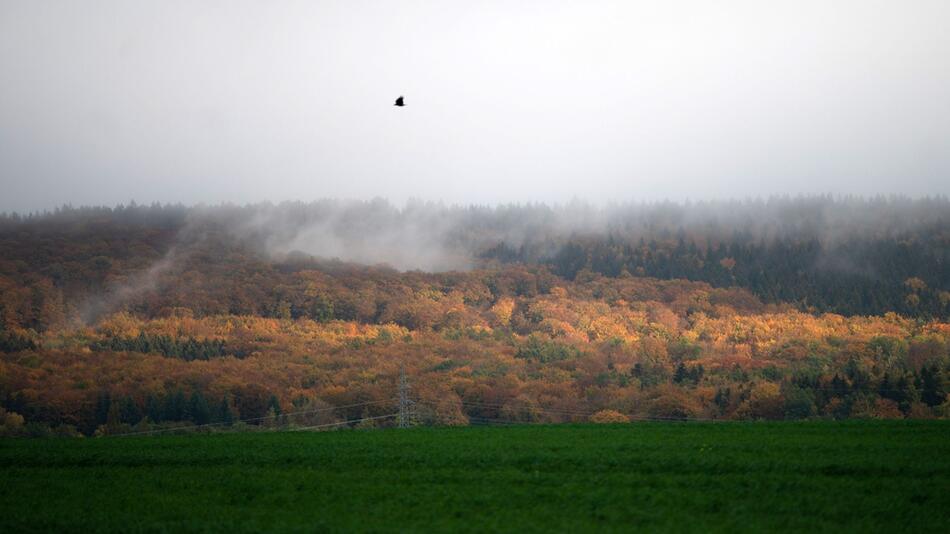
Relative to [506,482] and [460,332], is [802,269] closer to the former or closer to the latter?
[460,332]

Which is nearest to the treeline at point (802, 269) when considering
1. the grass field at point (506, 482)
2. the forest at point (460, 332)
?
the forest at point (460, 332)

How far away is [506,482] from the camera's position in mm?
20047

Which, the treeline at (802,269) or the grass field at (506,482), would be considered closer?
the grass field at (506,482)

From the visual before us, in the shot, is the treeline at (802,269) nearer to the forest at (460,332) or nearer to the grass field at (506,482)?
the forest at (460,332)

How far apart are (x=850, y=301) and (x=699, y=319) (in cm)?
2608

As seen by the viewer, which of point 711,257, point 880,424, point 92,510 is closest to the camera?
point 92,510

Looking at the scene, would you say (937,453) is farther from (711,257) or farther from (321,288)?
(711,257)

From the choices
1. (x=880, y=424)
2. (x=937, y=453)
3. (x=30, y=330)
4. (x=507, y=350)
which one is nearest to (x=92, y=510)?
(x=937, y=453)

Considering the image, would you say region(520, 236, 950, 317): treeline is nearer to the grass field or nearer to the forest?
the forest

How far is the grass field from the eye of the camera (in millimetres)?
16234

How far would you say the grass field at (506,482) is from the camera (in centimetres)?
1623

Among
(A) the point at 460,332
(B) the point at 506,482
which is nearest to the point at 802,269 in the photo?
(A) the point at 460,332

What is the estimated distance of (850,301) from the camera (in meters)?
144

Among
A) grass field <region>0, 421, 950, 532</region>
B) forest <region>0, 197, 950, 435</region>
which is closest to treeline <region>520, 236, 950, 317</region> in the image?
forest <region>0, 197, 950, 435</region>
